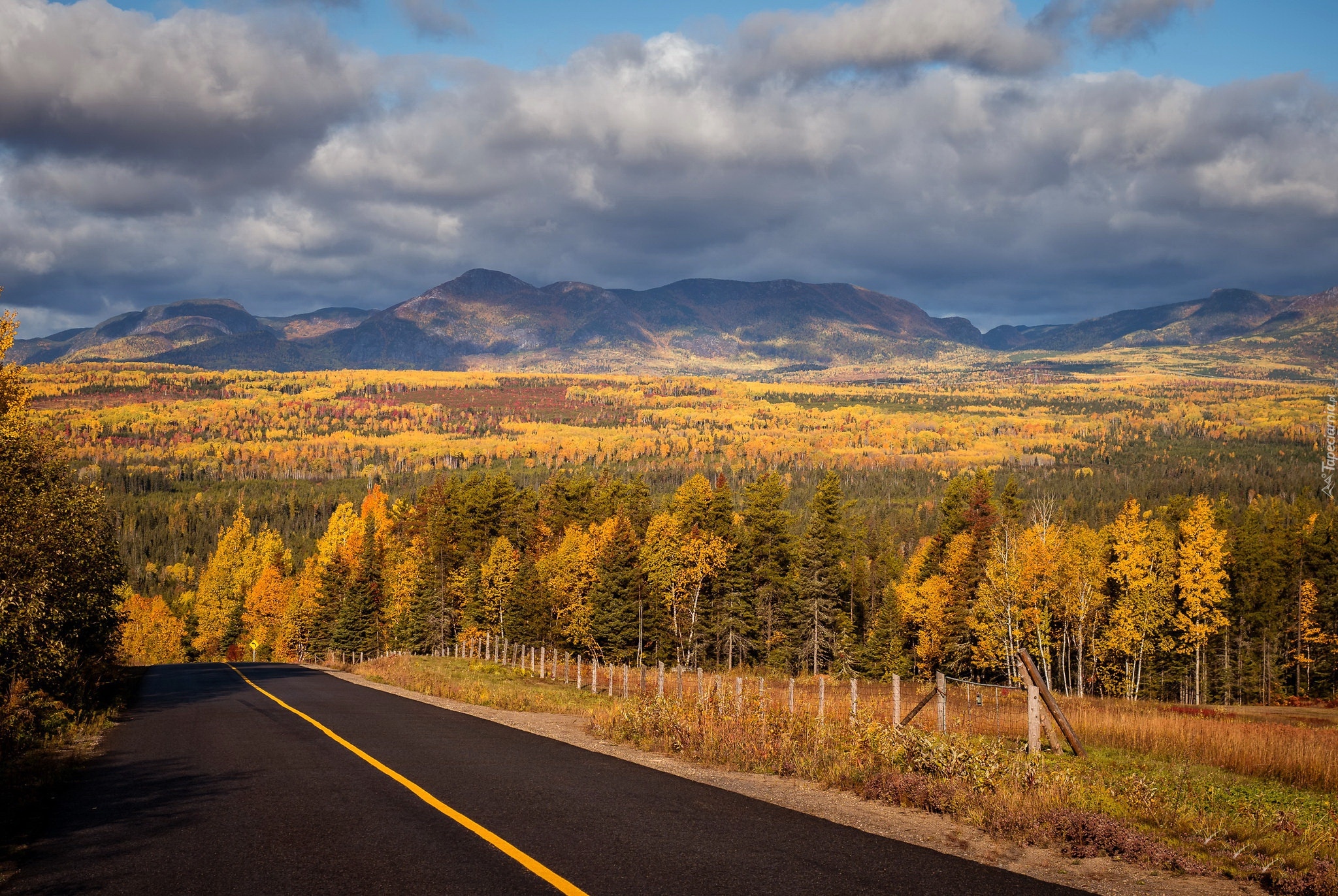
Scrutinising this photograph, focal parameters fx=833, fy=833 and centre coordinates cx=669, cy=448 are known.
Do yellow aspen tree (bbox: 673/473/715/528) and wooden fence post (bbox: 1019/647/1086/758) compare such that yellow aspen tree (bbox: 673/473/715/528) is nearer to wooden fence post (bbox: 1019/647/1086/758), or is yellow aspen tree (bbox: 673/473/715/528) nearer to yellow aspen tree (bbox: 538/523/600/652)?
yellow aspen tree (bbox: 538/523/600/652)

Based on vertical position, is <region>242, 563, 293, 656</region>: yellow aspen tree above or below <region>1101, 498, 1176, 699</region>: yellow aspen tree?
below

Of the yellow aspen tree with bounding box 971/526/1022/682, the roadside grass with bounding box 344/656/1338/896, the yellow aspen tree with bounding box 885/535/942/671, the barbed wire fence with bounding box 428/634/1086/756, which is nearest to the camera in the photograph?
the roadside grass with bounding box 344/656/1338/896

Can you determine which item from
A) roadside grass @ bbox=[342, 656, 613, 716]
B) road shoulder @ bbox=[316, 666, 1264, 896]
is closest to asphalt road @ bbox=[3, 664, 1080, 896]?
road shoulder @ bbox=[316, 666, 1264, 896]

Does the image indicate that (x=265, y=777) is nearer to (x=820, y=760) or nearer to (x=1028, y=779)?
(x=820, y=760)

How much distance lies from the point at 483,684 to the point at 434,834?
22186 millimetres

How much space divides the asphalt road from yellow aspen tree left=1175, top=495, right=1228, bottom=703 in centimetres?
5894

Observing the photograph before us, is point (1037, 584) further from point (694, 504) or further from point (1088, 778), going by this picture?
point (1088, 778)

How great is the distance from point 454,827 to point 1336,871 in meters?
8.93

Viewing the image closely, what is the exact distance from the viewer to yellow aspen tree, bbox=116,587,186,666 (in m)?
106

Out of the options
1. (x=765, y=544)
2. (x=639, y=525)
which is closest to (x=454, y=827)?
(x=765, y=544)

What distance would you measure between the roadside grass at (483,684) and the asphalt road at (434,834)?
10020mm

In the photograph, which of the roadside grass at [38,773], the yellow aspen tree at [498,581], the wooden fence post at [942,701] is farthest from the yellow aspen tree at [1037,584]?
the roadside grass at [38,773]

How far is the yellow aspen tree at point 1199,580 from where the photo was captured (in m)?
59.2

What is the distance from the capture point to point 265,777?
41.7ft
